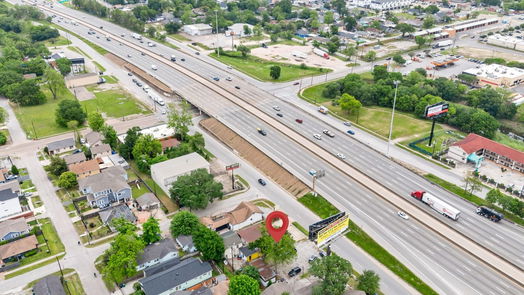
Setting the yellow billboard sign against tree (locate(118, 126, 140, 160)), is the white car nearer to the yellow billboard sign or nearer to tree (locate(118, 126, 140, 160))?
the yellow billboard sign

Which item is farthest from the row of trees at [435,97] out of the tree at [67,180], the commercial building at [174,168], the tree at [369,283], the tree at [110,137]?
the tree at [67,180]

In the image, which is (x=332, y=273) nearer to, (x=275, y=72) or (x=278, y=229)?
(x=278, y=229)

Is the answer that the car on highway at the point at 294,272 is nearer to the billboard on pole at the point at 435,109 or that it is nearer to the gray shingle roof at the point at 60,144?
the billboard on pole at the point at 435,109

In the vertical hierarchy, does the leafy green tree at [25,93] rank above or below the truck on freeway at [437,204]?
above

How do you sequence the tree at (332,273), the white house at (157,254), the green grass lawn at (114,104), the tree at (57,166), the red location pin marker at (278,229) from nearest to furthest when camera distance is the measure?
the tree at (332,273)
the red location pin marker at (278,229)
the white house at (157,254)
the tree at (57,166)
the green grass lawn at (114,104)

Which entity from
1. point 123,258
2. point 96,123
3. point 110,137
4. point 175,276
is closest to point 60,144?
point 96,123

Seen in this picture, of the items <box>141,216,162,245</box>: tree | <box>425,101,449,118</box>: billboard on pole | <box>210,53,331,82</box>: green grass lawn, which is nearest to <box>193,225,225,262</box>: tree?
<box>141,216,162,245</box>: tree
